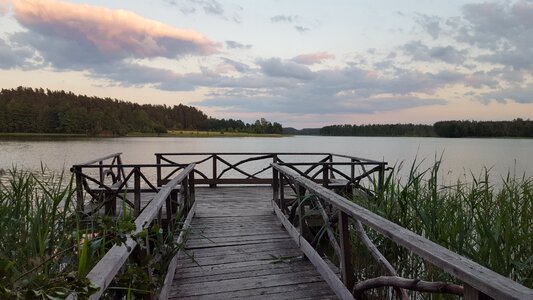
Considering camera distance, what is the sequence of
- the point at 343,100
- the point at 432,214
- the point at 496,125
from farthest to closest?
1. the point at 496,125
2. the point at 343,100
3. the point at 432,214

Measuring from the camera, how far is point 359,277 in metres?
3.66

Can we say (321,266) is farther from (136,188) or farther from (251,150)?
(251,150)

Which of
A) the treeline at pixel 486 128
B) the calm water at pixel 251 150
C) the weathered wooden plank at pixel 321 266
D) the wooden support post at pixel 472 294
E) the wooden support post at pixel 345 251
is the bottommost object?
the calm water at pixel 251 150

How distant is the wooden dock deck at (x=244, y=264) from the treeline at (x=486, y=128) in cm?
7969

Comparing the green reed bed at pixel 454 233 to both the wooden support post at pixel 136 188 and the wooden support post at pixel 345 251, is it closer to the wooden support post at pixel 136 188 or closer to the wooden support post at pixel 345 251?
the wooden support post at pixel 345 251

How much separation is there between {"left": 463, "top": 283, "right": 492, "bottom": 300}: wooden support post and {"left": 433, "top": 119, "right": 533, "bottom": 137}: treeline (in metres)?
82.1

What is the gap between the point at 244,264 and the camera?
3.94 metres

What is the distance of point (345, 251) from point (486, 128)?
8522cm

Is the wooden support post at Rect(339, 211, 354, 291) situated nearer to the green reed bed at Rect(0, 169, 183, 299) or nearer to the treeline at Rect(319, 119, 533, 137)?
the green reed bed at Rect(0, 169, 183, 299)

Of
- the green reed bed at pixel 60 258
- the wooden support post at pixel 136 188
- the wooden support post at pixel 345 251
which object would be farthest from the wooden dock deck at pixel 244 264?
the wooden support post at pixel 136 188

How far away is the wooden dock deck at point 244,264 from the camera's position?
323 cm

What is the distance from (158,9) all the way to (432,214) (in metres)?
13.8

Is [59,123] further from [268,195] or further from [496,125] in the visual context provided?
[496,125]

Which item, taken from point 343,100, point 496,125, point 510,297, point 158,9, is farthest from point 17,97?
point 496,125
